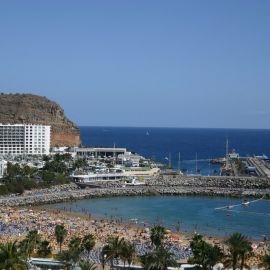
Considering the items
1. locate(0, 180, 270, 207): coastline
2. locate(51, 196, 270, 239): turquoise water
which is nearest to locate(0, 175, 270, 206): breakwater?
locate(0, 180, 270, 207): coastline

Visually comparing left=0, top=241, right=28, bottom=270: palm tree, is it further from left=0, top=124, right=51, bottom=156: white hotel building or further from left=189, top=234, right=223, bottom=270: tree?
left=0, top=124, right=51, bottom=156: white hotel building

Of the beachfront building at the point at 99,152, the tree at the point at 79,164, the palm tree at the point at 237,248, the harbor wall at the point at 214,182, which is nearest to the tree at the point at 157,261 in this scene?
the palm tree at the point at 237,248

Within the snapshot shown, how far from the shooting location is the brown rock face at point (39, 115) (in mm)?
151000

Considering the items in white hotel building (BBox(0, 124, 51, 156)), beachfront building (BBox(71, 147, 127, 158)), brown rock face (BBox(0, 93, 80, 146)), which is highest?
brown rock face (BBox(0, 93, 80, 146))

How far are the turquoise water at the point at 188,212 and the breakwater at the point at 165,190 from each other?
6.83 feet

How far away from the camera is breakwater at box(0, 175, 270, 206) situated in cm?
7606

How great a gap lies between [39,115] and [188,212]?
311 feet

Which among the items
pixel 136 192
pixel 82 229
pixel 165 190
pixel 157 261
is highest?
pixel 157 261

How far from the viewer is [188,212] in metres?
69.8

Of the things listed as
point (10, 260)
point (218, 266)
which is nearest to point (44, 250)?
point (10, 260)

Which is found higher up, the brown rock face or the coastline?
the brown rock face

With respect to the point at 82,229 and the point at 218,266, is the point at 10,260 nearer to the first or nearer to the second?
the point at 218,266

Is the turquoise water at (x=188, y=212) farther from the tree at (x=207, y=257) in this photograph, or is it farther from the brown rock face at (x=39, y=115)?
the brown rock face at (x=39, y=115)

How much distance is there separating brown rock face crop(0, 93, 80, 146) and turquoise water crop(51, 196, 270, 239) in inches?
2854
